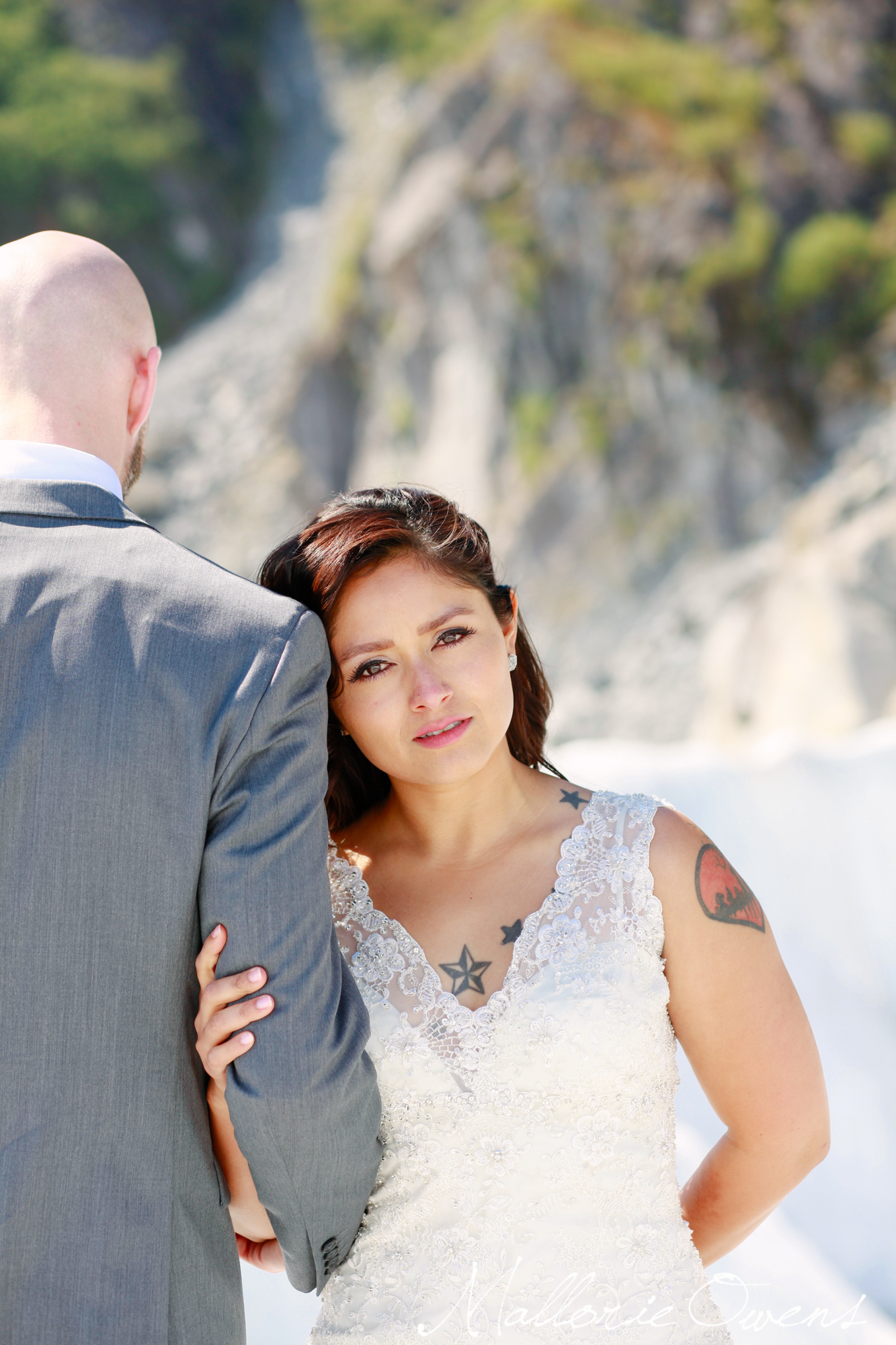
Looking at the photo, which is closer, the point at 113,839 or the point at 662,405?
the point at 113,839

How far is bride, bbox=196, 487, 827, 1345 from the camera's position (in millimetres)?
1562

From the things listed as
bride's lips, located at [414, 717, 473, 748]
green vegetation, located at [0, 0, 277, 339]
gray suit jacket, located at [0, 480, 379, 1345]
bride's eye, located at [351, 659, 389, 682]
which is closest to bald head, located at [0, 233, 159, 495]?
gray suit jacket, located at [0, 480, 379, 1345]

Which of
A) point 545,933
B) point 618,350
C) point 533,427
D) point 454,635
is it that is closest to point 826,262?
point 618,350

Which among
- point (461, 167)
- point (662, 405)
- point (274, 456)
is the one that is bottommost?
point (274, 456)

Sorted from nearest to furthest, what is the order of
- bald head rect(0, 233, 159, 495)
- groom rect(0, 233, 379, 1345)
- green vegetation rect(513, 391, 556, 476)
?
groom rect(0, 233, 379, 1345), bald head rect(0, 233, 159, 495), green vegetation rect(513, 391, 556, 476)

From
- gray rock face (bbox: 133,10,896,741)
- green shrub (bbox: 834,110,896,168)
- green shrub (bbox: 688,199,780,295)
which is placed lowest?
gray rock face (bbox: 133,10,896,741)

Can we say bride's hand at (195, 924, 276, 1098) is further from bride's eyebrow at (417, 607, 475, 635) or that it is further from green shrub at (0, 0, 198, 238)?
green shrub at (0, 0, 198, 238)

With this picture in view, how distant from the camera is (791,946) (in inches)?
128

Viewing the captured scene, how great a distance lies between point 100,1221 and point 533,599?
12.3m

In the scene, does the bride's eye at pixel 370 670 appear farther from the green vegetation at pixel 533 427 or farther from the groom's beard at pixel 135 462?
the green vegetation at pixel 533 427

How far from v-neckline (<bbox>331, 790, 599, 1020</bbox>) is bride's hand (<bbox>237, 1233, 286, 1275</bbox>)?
0.49 m

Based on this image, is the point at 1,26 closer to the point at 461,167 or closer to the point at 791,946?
the point at 461,167

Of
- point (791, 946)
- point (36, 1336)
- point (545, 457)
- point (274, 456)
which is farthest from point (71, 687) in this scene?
point (274, 456)

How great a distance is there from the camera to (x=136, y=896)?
4.17 feet
